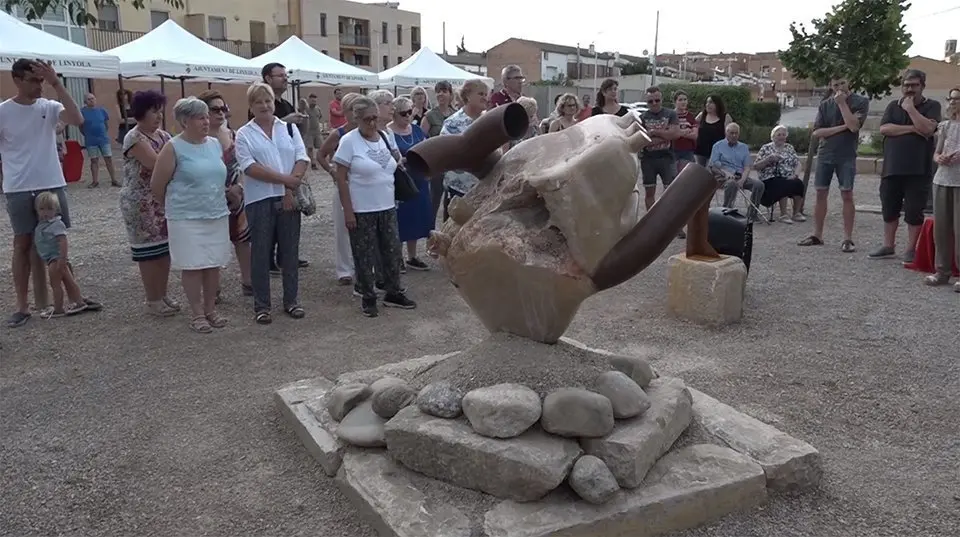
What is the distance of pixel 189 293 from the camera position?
5.65 meters

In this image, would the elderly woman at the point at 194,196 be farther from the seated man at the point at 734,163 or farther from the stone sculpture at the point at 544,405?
the seated man at the point at 734,163

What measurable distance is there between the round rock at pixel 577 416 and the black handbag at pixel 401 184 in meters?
3.32

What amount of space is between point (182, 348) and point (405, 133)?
2863 millimetres

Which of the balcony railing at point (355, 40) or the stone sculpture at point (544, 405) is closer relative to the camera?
the stone sculpture at point (544, 405)

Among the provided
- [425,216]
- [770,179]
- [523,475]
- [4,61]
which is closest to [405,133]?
[425,216]

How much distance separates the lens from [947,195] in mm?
6664

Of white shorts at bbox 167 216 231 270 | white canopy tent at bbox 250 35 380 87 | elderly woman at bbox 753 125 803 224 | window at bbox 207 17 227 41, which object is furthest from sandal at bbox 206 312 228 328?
window at bbox 207 17 227 41

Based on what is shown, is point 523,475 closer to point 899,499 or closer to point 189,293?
point 899,499

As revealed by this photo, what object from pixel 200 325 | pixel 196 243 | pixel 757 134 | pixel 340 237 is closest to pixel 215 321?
pixel 200 325

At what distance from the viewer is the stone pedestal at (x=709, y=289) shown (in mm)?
5691

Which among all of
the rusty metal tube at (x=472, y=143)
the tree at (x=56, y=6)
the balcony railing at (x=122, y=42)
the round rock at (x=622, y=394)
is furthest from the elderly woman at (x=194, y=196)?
the balcony railing at (x=122, y=42)

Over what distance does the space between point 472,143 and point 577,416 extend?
53.5 inches

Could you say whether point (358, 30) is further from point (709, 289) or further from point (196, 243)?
point (709, 289)

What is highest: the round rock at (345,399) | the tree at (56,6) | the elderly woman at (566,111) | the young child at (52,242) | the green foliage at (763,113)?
the tree at (56,6)
